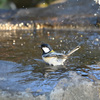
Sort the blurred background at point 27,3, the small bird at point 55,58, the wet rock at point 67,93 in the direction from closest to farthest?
1. the wet rock at point 67,93
2. the small bird at point 55,58
3. the blurred background at point 27,3

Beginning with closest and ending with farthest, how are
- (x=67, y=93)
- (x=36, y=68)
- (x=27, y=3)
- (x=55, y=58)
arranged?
(x=67, y=93)
(x=36, y=68)
(x=55, y=58)
(x=27, y=3)

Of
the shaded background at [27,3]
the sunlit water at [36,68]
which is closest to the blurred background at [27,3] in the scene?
the shaded background at [27,3]

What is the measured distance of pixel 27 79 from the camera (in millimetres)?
3590

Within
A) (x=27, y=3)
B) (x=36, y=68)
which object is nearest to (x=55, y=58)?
(x=36, y=68)

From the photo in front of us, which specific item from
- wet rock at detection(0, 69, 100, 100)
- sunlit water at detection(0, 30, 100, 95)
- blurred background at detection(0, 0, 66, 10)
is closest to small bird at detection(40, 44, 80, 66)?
sunlit water at detection(0, 30, 100, 95)

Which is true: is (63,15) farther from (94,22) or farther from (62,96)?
(62,96)

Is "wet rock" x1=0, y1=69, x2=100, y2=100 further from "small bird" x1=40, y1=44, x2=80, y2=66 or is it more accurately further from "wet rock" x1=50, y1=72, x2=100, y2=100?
"small bird" x1=40, y1=44, x2=80, y2=66

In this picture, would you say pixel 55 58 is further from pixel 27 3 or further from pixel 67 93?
pixel 27 3

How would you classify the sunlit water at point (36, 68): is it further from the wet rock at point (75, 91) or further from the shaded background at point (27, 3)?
the shaded background at point (27, 3)

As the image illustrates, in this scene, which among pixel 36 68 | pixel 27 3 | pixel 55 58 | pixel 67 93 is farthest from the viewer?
pixel 27 3

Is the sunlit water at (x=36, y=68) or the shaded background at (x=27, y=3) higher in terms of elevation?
the shaded background at (x=27, y=3)

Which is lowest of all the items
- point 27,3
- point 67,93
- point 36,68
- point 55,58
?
point 67,93

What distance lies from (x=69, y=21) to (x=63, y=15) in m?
0.60

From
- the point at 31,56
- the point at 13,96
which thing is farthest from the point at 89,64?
the point at 13,96
